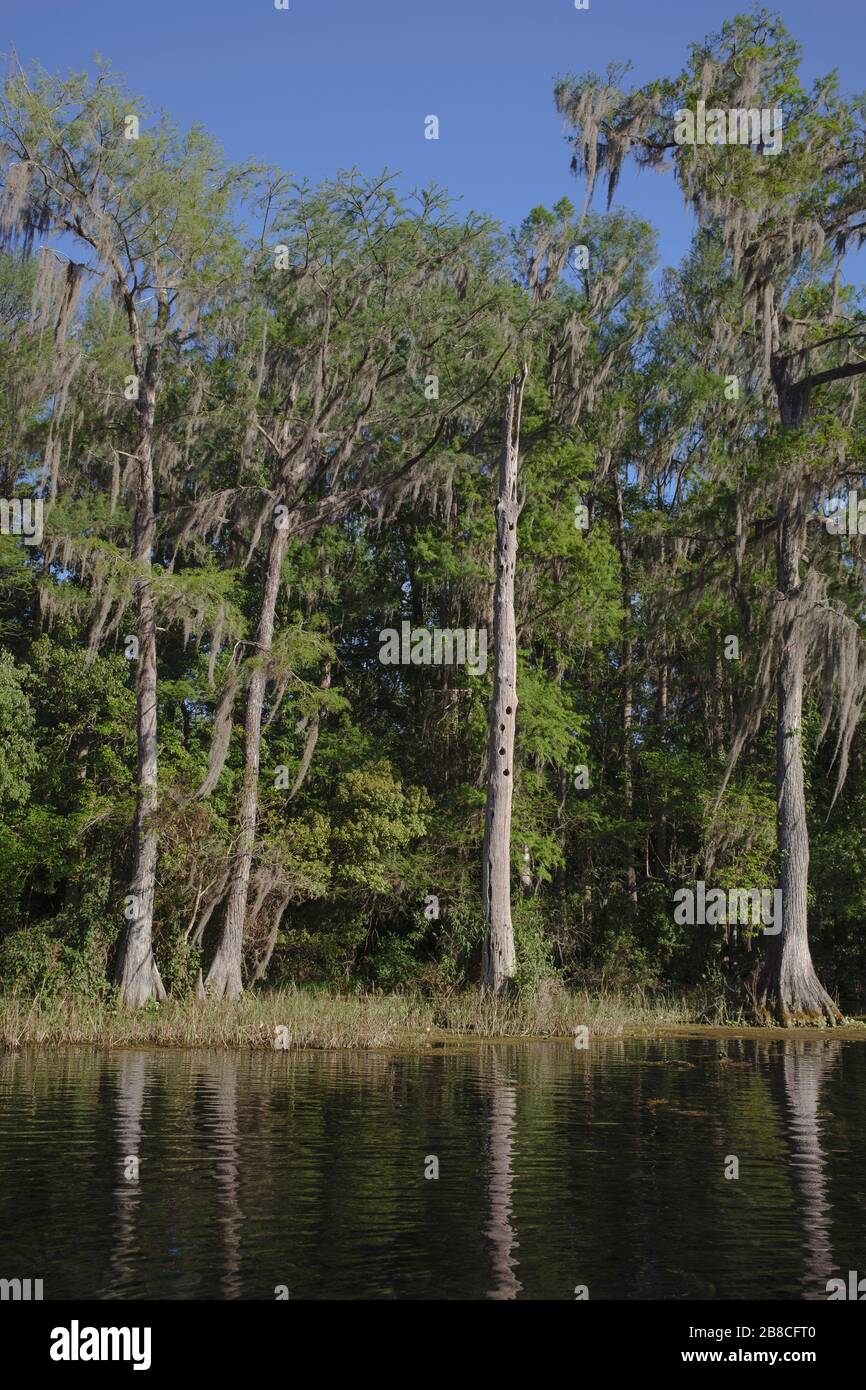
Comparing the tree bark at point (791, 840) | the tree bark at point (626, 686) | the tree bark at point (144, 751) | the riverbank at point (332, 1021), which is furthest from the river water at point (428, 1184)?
the tree bark at point (626, 686)

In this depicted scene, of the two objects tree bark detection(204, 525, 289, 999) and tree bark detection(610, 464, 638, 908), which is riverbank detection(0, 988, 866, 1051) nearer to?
tree bark detection(204, 525, 289, 999)

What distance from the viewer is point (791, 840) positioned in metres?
27.0

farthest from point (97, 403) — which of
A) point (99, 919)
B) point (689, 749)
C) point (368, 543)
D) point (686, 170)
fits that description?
point (689, 749)

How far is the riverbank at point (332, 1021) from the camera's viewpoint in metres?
20.1

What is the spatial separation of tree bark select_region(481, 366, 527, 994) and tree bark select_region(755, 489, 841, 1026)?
5.26m

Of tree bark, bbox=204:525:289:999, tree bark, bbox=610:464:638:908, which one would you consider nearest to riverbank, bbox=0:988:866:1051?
tree bark, bbox=204:525:289:999

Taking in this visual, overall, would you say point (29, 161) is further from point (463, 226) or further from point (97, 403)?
point (463, 226)

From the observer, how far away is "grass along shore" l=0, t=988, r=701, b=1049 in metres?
20.1

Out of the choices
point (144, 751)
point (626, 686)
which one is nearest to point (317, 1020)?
point (144, 751)

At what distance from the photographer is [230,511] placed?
3269cm

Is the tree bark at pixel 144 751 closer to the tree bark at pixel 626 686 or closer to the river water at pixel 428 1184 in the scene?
the river water at pixel 428 1184

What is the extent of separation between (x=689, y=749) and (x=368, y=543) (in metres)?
10.2

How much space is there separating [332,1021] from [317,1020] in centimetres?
28
